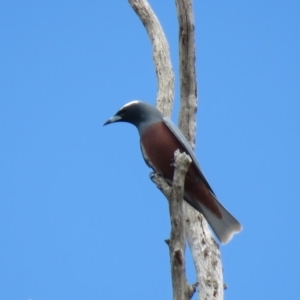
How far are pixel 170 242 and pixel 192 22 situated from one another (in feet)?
7.18

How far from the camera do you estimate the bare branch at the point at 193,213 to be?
5195 mm

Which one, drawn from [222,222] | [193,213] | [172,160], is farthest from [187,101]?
[222,222]

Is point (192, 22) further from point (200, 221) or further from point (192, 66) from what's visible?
point (200, 221)

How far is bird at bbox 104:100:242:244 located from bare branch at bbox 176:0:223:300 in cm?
35

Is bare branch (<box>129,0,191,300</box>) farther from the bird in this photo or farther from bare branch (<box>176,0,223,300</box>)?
bare branch (<box>176,0,223,300</box>)

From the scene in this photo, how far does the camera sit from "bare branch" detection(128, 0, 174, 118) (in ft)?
19.9

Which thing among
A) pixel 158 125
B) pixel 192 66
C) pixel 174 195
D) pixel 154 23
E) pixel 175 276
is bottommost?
pixel 175 276

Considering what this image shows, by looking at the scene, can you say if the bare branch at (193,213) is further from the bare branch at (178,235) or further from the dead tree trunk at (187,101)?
the bare branch at (178,235)

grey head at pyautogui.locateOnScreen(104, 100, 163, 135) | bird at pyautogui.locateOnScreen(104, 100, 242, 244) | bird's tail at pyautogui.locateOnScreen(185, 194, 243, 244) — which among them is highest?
grey head at pyautogui.locateOnScreen(104, 100, 163, 135)

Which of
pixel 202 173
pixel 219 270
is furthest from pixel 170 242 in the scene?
pixel 219 270

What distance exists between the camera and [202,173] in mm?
4867

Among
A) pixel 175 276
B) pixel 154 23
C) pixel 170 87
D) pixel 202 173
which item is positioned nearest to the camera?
pixel 175 276

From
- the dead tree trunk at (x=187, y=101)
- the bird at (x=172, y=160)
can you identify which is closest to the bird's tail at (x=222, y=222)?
the bird at (x=172, y=160)

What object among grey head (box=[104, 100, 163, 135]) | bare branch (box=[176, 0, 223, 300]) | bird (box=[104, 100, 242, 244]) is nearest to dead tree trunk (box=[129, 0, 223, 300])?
bare branch (box=[176, 0, 223, 300])
